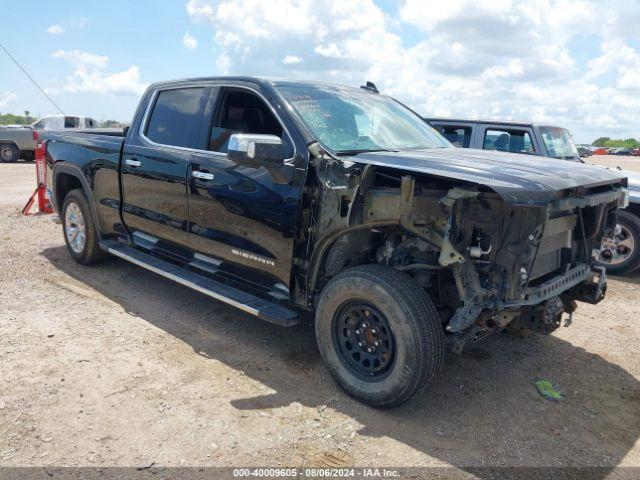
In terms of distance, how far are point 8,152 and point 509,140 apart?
61.5 ft

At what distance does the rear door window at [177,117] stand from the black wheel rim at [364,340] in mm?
1972

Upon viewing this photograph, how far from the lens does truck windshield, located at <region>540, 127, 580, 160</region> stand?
306 inches

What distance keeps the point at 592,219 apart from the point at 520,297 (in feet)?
3.70

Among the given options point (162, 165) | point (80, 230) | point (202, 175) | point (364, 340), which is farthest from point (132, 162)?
point (364, 340)

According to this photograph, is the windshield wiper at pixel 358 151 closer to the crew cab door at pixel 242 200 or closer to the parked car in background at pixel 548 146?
the crew cab door at pixel 242 200

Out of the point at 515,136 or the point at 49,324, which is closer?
the point at 49,324

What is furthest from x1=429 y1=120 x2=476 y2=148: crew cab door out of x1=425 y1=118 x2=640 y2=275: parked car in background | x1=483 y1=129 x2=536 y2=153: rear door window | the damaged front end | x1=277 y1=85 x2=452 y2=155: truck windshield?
the damaged front end

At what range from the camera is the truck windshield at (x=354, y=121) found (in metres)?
3.78

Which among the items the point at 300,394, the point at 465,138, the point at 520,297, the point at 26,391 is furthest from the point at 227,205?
the point at 465,138

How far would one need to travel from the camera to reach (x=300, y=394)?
355 centimetres

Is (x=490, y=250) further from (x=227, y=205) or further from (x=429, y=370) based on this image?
(x=227, y=205)

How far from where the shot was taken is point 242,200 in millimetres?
3906

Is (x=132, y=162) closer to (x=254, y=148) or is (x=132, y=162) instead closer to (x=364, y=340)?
(x=254, y=148)

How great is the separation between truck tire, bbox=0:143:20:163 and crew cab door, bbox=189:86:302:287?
18.9 m
